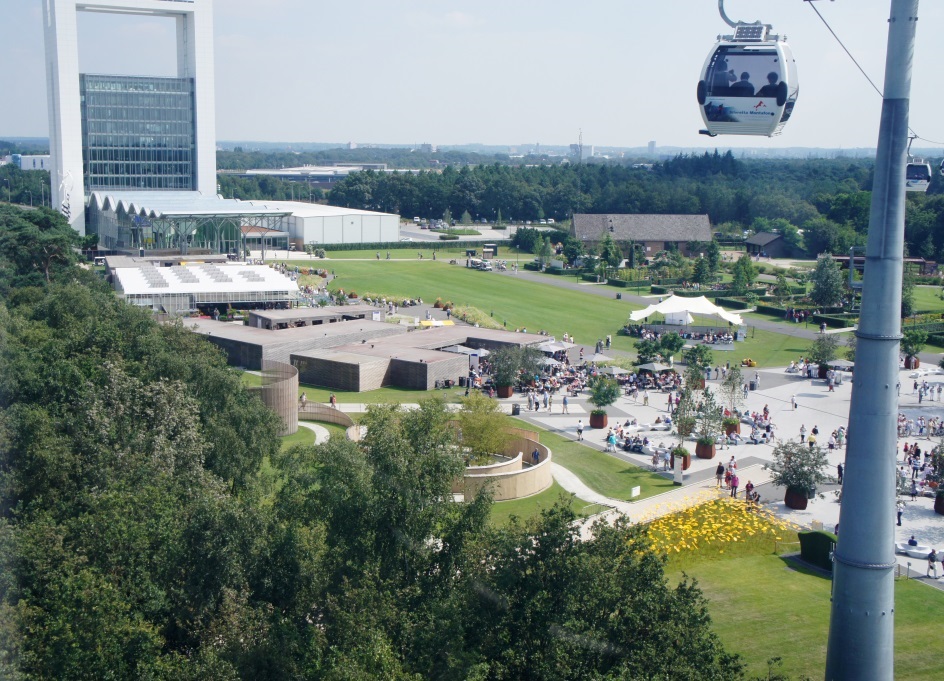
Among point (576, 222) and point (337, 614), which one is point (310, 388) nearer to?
point (337, 614)

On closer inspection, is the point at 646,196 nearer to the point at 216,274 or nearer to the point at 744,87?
the point at 216,274

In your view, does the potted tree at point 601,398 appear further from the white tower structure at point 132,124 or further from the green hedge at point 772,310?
the white tower structure at point 132,124

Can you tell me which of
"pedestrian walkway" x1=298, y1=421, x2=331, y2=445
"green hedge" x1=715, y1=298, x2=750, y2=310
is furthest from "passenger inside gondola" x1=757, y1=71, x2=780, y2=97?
"green hedge" x1=715, y1=298, x2=750, y2=310

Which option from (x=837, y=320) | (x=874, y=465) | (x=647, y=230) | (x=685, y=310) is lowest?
(x=837, y=320)

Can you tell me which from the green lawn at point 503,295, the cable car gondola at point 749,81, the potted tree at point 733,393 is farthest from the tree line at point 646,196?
the cable car gondola at point 749,81

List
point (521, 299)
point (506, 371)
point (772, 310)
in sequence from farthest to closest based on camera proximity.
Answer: point (521, 299), point (772, 310), point (506, 371)

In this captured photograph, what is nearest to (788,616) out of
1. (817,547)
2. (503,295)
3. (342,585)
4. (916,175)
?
(817,547)

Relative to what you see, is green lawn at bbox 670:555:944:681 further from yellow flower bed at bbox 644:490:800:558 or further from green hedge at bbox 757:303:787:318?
green hedge at bbox 757:303:787:318
